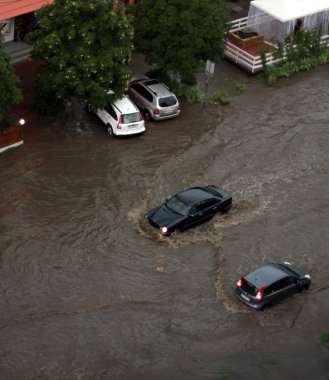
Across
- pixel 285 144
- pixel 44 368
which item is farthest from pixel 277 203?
pixel 44 368

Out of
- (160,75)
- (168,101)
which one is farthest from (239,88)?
(168,101)

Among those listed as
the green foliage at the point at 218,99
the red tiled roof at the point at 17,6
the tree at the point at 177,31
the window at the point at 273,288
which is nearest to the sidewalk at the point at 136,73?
the green foliage at the point at 218,99

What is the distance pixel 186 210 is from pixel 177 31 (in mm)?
10760

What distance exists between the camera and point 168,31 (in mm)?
32625

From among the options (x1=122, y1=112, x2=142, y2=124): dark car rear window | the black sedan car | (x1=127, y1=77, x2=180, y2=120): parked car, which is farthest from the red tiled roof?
the black sedan car

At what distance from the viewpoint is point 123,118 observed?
30.4m

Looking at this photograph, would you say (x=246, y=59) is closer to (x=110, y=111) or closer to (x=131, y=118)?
(x=131, y=118)

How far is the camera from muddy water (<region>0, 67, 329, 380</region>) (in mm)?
20859

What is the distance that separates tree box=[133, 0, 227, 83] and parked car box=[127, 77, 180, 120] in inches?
43.5

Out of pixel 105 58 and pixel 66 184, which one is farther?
pixel 105 58

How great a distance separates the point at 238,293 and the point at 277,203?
6204 mm

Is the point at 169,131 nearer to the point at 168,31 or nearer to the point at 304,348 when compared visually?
the point at 168,31

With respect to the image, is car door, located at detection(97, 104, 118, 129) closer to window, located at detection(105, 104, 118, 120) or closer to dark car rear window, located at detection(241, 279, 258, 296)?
window, located at detection(105, 104, 118, 120)

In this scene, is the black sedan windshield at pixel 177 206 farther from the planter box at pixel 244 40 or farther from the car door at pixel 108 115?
the planter box at pixel 244 40
